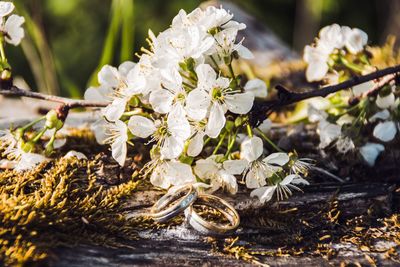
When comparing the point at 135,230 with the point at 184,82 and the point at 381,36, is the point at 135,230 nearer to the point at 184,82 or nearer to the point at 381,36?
the point at 184,82

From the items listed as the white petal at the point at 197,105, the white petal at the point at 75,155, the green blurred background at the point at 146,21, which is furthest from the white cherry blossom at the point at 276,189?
the green blurred background at the point at 146,21

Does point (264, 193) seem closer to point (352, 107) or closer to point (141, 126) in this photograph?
point (141, 126)

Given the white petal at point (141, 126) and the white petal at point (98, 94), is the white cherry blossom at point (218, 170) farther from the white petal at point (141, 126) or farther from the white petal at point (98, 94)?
the white petal at point (98, 94)

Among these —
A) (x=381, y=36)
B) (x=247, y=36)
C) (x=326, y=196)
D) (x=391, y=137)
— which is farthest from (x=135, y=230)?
(x=381, y=36)

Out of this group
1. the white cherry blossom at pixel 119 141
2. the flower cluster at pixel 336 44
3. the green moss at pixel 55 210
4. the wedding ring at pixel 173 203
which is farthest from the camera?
the flower cluster at pixel 336 44

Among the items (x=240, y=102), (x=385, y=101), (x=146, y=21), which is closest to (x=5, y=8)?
(x=240, y=102)

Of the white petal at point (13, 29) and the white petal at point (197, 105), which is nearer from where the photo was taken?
the white petal at point (197, 105)

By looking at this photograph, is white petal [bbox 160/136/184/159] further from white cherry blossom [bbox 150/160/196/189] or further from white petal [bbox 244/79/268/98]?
white petal [bbox 244/79/268/98]
